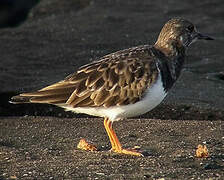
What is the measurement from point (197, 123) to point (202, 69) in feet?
7.67

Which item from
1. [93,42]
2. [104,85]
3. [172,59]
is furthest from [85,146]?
[93,42]

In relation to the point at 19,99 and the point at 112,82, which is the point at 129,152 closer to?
the point at 112,82

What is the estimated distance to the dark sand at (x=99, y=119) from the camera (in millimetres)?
6465

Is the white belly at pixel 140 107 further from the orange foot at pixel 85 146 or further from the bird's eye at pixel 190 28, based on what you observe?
the bird's eye at pixel 190 28

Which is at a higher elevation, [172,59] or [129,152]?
[172,59]

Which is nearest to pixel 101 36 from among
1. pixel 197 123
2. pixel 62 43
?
pixel 62 43

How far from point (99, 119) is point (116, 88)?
1.39 m

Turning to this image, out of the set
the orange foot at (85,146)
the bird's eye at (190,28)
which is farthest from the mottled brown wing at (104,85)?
the bird's eye at (190,28)

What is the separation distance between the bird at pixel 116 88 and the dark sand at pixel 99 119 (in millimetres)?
431

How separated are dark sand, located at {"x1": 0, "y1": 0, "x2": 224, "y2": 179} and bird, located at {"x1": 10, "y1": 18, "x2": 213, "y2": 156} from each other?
17.0 inches

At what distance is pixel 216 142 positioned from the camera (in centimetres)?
733

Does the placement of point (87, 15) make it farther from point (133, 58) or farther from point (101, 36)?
point (133, 58)

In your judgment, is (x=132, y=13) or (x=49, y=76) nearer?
(x=49, y=76)

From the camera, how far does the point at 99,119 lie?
27.6 feet
